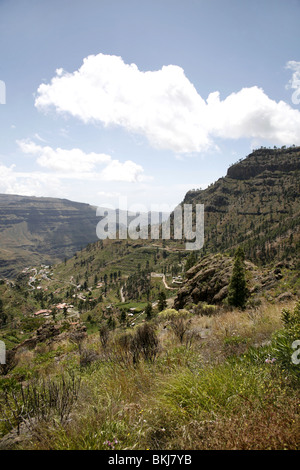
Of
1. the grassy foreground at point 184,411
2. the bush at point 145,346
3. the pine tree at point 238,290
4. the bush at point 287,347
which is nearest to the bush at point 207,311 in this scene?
the pine tree at point 238,290

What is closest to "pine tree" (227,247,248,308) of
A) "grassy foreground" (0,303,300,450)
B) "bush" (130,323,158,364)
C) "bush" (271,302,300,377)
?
"bush" (130,323,158,364)

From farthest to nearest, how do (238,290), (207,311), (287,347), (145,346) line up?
(238,290) < (207,311) < (145,346) < (287,347)

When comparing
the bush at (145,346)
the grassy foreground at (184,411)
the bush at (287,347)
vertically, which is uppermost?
the bush at (287,347)

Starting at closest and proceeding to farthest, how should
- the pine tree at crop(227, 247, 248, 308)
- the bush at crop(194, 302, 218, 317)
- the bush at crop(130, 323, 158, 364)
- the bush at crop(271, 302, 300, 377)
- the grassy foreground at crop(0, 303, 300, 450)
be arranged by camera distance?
the grassy foreground at crop(0, 303, 300, 450)
the bush at crop(271, 302, 300, 377)
the bush at crop(130, 323, 158, 364)
the bush at crop(194, 302, 218, 317)
the pine tree at crop(227, 247, 248, 308)

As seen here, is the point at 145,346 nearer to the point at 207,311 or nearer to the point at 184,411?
the point at 184,411

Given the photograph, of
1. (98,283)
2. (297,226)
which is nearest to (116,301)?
(98,283)

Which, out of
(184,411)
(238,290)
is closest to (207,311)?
(238,290)

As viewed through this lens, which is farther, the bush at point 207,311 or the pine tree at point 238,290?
the pine tree at point 238,290

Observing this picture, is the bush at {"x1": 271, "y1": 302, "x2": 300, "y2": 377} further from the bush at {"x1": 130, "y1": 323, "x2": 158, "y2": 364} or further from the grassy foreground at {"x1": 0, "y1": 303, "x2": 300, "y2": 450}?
the bush at {"x1": 130, "y1": 323, "x2": 158, "y2": 364}

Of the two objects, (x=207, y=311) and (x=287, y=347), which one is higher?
(x=287, y=347)

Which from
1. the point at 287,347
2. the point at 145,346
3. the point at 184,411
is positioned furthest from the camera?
the point at 145,346

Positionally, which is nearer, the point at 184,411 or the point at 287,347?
the point at 184,411

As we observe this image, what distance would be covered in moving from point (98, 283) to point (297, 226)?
15379cm

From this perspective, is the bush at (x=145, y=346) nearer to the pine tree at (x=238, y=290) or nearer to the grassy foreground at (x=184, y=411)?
the grassy foreground at (x=184, y=411)
